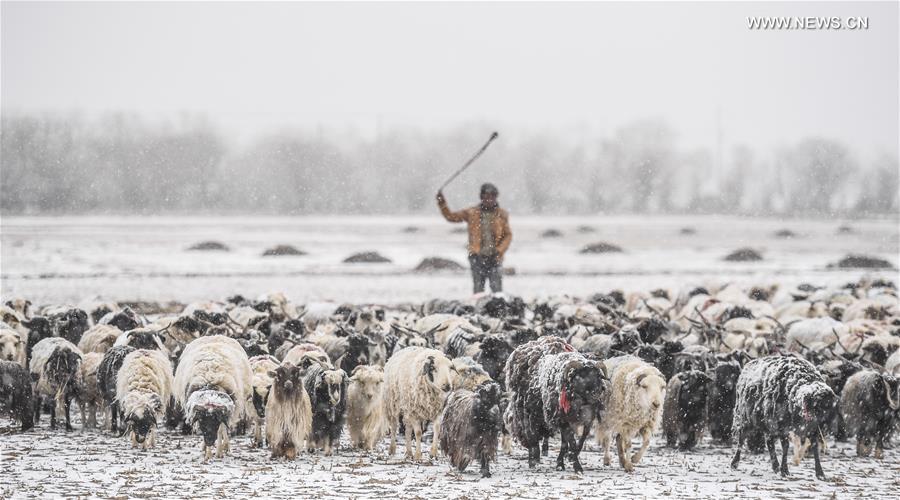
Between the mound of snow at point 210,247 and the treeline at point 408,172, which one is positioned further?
the treeline at point 408,172

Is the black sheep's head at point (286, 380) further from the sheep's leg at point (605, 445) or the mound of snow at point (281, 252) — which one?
the mound of snow at point (281, 252)

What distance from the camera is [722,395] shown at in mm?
10375

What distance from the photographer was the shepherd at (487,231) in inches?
682

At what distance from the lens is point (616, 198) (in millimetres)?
106438

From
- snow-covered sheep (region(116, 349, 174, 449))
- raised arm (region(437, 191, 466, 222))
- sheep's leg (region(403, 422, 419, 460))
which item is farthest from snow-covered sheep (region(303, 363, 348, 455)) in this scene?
raised arm (region(437, 191, 466, 222))

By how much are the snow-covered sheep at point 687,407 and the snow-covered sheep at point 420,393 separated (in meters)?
2.07

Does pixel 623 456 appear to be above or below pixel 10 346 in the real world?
below

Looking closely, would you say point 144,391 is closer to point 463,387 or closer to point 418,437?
point 418,437

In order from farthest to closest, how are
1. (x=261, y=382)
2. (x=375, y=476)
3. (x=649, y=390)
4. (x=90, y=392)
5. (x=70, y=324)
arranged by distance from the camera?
(x=70, y=324) → (x=90, y=392) → (x=261, y=382) → (x=649, y=390) → (x=375, y=476)

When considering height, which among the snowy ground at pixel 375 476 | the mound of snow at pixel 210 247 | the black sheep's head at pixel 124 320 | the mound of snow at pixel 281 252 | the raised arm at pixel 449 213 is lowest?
the snowy ground at pixel 375 476

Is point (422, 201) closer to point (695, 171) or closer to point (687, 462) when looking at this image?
point (695, 171)

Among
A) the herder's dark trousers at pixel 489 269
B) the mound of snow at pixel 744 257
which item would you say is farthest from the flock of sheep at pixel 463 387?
the mound of snow at pixel 744 257

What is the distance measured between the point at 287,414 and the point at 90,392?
2.53 m

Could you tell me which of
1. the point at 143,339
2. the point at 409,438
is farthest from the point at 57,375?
the point at 409,438
